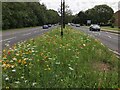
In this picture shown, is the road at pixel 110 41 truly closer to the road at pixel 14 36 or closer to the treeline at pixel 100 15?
the road at pixel 14 36

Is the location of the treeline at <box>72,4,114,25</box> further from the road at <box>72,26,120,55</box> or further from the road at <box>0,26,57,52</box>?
the road at <box>72,26,120,55</box>

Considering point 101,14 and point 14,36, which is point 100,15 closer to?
point 101,14

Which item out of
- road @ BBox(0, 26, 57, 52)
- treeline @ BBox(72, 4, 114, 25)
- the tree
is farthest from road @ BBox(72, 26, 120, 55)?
the tree

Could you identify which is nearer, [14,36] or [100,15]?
[14,36]

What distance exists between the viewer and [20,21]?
254 ft

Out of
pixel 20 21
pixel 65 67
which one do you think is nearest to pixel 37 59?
pixel 65 67

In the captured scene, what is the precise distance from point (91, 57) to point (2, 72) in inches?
150

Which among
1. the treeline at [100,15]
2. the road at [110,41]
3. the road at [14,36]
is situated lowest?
the road at [110,41]

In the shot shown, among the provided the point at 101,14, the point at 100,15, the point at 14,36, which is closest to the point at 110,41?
the point at 14,36

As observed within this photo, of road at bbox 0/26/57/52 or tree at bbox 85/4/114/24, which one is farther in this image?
tree at bbox 85/4/114/24

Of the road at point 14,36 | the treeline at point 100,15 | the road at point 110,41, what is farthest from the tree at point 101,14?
the road at point 110,41

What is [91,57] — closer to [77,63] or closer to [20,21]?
[77,63]

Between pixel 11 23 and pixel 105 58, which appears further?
pixel 11 23

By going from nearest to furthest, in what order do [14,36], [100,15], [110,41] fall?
1. [110,41]
2. [14,36]
3. [100,15]
